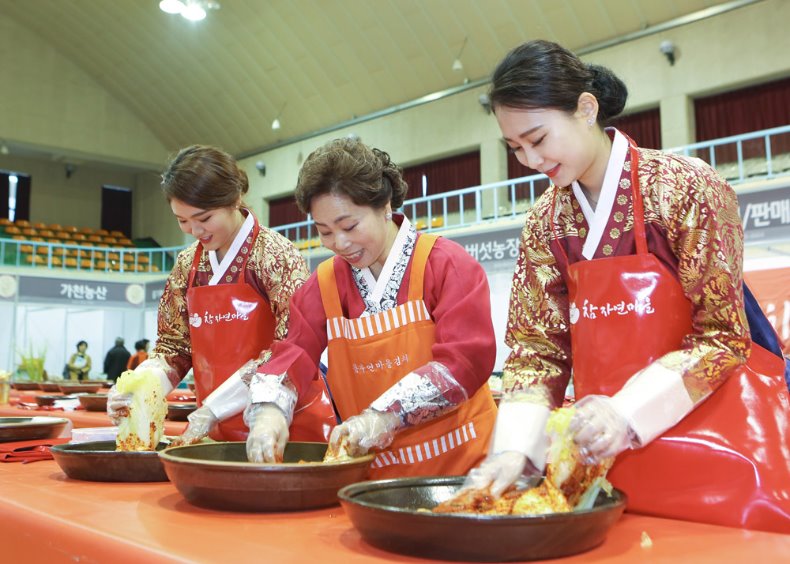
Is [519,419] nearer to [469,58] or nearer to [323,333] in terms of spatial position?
[323,333]

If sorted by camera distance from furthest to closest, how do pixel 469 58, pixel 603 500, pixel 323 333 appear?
pixel 469 58 → pixel 323 333 → pixel 603 500

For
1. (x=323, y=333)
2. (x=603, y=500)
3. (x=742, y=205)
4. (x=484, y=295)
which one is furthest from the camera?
(x=742, y=205)

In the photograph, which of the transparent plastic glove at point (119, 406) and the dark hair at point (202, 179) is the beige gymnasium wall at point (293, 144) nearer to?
the dark hair at point (202, 179)

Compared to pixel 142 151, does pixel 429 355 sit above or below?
below

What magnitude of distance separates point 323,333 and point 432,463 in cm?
34

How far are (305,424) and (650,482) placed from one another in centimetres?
86

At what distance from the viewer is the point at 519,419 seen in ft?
3.89

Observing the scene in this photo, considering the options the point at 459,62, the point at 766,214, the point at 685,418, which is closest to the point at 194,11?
the point at 459,62

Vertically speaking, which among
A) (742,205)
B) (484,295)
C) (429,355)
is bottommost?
(429,355)

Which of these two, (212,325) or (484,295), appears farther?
(212,325)

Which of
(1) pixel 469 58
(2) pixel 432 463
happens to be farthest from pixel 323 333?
(1) pixel 469 58

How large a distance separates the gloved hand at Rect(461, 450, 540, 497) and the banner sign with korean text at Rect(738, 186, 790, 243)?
5.19m

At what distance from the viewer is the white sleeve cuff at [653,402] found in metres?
1.06

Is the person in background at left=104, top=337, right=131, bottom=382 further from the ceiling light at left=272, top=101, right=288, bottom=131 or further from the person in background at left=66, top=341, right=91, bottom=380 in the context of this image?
the ceiling light at left=272, top=101, right=288, bottom=131
